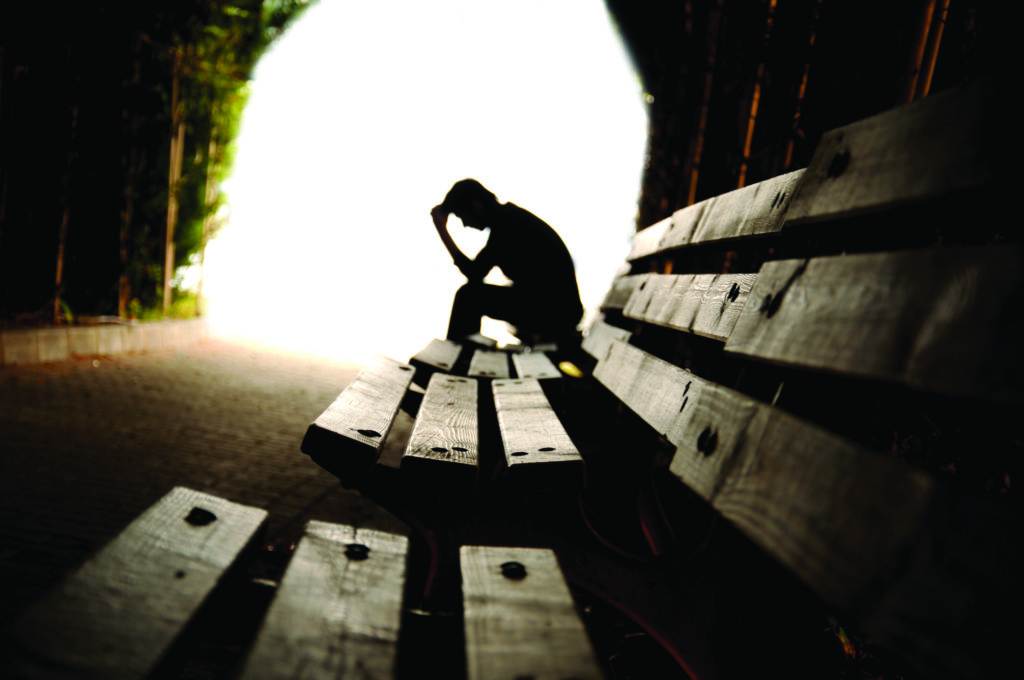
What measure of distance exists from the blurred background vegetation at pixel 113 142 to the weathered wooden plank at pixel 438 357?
5.07 m

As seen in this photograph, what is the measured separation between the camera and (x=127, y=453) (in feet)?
9.99

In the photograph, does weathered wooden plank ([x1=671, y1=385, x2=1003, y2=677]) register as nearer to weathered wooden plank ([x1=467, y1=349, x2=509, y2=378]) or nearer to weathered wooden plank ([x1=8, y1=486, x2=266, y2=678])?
weathered wooden plank ([x1=8, y1=486, x2=266, y2=678])

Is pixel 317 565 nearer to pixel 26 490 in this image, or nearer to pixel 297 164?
pixel 26 490

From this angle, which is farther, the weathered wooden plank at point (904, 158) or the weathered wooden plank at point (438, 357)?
the weathered wooden plank at point (438, 357)

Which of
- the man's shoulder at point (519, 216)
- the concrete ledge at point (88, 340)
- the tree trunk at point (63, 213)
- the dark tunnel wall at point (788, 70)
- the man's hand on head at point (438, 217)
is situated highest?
the dark tunnel wall at point (788, 70)

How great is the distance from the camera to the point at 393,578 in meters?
0.77

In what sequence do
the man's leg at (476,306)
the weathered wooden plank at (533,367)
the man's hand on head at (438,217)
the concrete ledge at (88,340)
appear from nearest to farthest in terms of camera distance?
1. the weathered wooden plank at (533,367)
2. the man's leg at (476,306)
3. the man's hand on head at (438,217)
4. the concrete ledge at (88,340)

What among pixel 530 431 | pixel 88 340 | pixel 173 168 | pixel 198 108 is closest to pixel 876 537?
pixel 530 431

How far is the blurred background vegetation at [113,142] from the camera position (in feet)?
17.2

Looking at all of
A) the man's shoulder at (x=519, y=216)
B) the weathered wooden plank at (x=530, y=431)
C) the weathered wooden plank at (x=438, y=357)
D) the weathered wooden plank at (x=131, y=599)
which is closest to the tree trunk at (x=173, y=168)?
the man's shoulder at (x=519, y=216)

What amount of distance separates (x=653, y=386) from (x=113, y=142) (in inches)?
271

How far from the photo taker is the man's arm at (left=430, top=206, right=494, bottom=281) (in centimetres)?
368

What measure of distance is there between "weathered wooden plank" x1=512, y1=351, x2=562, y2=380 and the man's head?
1.49 m

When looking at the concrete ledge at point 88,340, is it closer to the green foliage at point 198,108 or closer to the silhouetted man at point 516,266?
the green foliage at point 198,108
